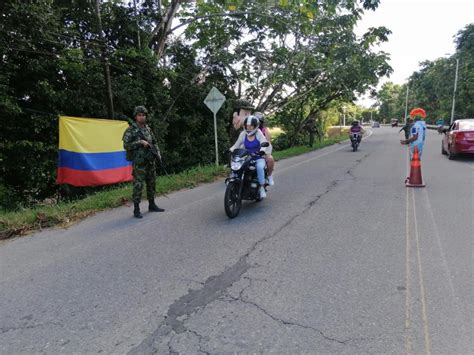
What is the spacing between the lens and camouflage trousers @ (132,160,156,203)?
21.2 ft

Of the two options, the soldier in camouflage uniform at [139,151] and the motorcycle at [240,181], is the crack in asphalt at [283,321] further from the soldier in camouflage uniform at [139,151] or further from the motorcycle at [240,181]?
the soldier in camouflage uniform at [139,151]

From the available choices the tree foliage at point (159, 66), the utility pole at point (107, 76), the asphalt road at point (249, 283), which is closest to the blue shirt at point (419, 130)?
the asphalt road at point (249, 283)

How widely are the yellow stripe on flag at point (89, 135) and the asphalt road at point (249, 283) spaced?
2.94 meters

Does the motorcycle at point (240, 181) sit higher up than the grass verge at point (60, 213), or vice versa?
the motorcycle at point (240, 181)

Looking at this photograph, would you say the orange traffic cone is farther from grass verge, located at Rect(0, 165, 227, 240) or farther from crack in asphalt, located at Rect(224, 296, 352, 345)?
crack in asphalt, located at Rect(224, 296, 352, 345)

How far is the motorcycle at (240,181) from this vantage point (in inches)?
240

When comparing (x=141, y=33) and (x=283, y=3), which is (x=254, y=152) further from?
(x=141, y=33)

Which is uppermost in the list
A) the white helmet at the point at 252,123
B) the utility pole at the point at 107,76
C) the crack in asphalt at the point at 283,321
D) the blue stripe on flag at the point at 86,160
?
the utility pole at the point at 107,76

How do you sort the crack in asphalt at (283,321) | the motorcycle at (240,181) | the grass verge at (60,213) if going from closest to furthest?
the crack in asphalt at (283,321) → the grass verge at (60,213) → the motorcycle at (240,181)

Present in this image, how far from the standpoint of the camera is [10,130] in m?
8.20

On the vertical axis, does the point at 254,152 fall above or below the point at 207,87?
below

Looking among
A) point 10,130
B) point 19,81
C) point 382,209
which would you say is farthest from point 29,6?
point 382,209

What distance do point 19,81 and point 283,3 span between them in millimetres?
6511

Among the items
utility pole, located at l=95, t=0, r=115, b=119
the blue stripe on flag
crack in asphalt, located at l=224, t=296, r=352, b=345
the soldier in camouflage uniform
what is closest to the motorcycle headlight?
the soldier in camouflage uniform
